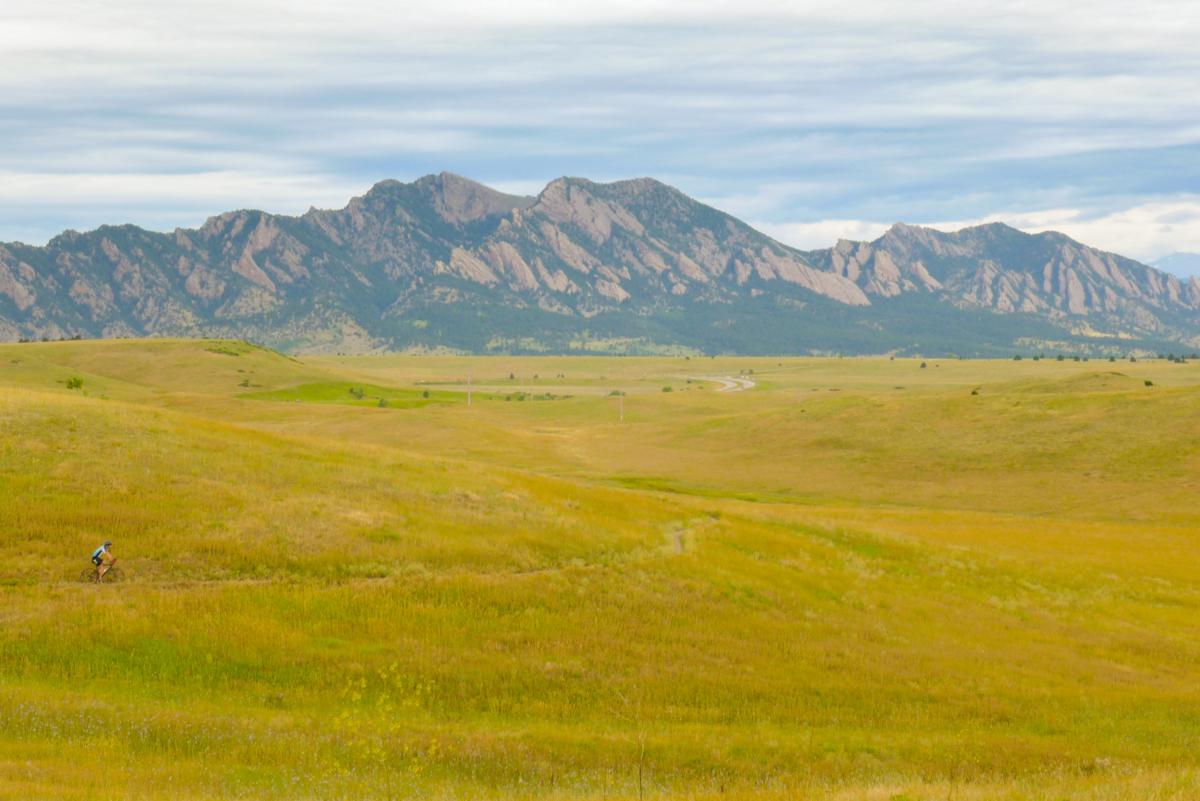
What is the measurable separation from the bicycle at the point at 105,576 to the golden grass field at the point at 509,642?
58 cm

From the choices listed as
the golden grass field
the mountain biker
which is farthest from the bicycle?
the golden grass field

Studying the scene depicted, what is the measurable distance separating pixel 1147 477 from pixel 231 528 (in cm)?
10346

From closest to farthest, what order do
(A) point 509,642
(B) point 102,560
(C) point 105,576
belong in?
(A) point 509,642, (B) point 102,560, (C) point 105,576

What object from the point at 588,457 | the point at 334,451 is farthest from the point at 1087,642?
the point at 588,457

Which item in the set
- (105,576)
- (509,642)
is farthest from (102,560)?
(509,642)

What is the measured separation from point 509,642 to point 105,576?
1291 centimetres

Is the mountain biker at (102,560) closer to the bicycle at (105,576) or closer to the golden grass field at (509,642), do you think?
the bicycle at (105,576)

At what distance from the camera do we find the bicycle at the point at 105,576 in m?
30.6

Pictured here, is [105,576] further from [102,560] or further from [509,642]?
[509,642]

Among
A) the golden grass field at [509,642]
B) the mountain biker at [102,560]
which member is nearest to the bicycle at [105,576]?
the mountain biker at [102,560]

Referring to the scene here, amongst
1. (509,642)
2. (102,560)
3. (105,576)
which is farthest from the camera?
(105,576)

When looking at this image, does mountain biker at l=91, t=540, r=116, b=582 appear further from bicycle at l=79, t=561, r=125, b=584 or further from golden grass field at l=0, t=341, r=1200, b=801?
golden grass field at l=0, t=341, r=1200, b=801

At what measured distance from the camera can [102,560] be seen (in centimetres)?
3044

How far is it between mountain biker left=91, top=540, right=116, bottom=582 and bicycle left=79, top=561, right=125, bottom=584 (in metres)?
0.06
